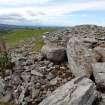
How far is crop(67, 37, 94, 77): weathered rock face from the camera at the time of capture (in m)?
24.7

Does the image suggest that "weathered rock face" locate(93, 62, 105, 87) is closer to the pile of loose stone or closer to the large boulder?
the pile of loose stone

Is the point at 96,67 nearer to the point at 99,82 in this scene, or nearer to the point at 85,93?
the point at 99,82

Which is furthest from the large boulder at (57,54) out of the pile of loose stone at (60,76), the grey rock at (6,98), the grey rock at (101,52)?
the grey rock at (6,98)

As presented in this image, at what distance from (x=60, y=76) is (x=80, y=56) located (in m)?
2.54

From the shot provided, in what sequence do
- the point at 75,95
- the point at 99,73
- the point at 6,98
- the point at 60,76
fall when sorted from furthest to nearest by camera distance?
the point at 6,98
the point at 60,76
the point at 99,73
the point at 75,95

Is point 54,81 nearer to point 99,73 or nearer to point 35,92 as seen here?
point 35,92

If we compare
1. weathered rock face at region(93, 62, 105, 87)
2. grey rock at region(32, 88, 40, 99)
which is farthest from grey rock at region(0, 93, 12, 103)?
weathered rock face at region(93, 62, 105, 87)

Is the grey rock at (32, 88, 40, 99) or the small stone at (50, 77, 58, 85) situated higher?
the small stone at (50, 77, 58, 85)

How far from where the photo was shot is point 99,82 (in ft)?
74.1

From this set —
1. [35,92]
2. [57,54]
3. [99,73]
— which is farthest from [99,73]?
[57,54]

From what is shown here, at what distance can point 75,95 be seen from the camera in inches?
770

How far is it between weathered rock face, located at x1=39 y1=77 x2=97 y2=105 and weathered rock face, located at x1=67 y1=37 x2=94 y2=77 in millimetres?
3549

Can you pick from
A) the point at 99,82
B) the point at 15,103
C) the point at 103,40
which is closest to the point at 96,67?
the point at 99,82

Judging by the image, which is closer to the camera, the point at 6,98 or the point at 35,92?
the point at 35,92
